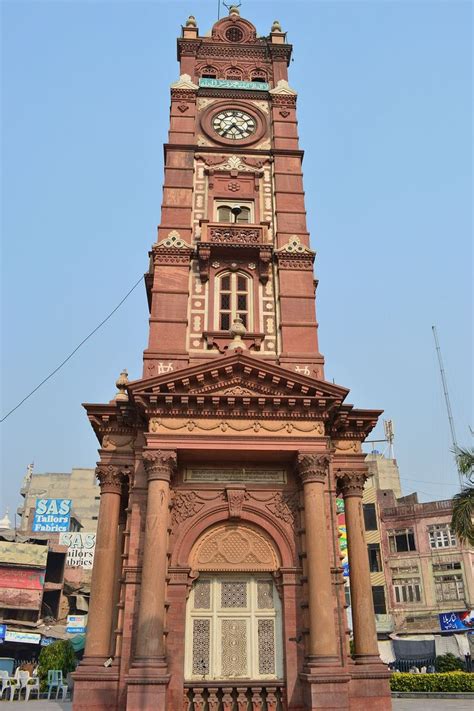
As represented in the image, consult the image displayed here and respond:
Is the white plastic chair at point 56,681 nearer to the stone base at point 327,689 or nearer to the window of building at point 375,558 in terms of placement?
the stone base at point 327,689

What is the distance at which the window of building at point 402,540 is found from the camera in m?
47.5

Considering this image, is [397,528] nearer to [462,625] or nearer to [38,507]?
[462,625]

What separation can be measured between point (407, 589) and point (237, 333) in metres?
34.4

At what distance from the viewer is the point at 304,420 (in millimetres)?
18078

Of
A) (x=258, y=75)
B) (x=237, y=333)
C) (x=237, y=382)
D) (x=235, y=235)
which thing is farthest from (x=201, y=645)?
(x=258, y=75)

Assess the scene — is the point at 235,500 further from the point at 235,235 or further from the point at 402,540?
the point at 402,540

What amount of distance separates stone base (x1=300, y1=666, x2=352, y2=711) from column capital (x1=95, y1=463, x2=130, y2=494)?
7.40 m

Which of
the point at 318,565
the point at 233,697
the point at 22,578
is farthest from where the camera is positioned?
the point at 22,578

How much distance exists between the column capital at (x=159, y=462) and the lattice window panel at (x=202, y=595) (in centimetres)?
326

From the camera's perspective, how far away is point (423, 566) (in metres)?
46.2

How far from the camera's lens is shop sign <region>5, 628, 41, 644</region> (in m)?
39.6

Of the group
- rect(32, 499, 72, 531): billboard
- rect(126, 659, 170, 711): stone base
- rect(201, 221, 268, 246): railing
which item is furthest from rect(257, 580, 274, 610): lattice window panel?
rect(32, 499, 72, 531): billboard

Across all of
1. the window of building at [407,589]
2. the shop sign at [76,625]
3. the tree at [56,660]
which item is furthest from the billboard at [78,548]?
the window of building at [407,589]

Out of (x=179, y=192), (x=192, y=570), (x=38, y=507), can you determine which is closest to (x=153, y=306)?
(x=179, y=192)
